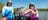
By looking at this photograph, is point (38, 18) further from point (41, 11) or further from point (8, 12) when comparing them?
point (8, 12)

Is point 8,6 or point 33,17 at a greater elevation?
point 8,6

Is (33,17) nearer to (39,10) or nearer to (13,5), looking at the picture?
(39,10)

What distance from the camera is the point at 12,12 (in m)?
0.82

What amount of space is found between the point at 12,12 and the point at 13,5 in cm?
7

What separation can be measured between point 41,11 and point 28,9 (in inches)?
5.2

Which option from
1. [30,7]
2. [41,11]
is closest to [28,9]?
[30,7]

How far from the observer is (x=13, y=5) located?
83 cm

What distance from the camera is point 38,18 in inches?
32.2

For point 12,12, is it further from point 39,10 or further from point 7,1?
point 39,10

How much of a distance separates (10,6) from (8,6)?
0.02m

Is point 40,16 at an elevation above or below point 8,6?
below

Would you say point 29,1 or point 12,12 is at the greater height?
point 29,1

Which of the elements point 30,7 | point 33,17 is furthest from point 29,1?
point 33,17

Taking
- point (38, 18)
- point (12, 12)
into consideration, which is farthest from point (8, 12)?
point (38, 18)
